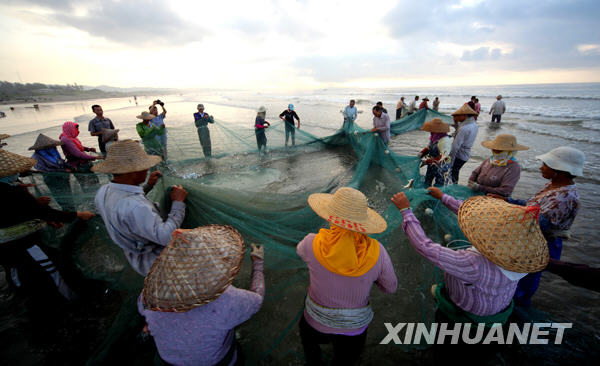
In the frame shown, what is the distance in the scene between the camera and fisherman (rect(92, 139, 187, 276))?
1750 millimetres

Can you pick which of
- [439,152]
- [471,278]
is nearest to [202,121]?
[439,152]

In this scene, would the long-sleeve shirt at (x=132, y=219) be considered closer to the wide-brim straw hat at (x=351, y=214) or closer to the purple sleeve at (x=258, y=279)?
the purple sleeve at (x=258, y=279)

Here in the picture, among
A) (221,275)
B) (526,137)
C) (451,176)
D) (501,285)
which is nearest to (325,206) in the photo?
(221,275)

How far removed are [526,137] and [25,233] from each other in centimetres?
1674

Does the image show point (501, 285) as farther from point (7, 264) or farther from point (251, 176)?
point (251, 176)

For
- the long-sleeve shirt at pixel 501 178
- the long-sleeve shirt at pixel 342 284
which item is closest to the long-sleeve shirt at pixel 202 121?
the long-sleeve shirt at pixel 342 284

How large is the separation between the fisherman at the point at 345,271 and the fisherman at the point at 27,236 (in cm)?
231

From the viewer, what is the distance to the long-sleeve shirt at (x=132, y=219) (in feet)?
5.71

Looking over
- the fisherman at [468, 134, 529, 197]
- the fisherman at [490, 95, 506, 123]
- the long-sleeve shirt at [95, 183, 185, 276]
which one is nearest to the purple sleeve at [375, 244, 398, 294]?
the long-sleeve shirt at [95, 183, 185, 276]

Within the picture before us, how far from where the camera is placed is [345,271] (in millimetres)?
1408

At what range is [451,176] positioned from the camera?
475cm

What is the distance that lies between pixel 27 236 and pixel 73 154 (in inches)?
121

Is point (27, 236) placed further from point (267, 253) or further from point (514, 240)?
point (514, 240)

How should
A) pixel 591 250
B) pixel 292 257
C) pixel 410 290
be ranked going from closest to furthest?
pixel 292 257, pixel 410 290, pixel 591 250
